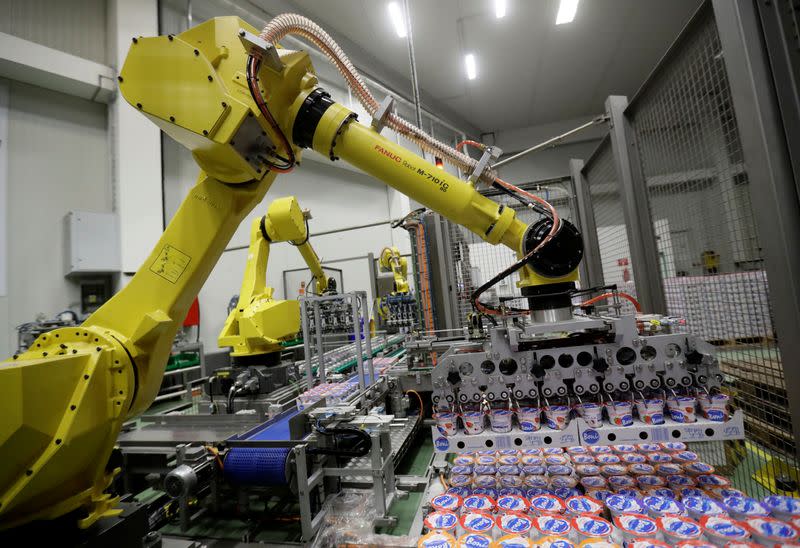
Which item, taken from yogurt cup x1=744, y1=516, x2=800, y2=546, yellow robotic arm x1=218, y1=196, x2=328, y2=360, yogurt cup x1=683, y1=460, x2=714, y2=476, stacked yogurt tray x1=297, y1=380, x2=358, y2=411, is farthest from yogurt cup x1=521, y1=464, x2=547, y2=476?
yellow robotic arm x1=218, y1=196, x2=328, y2=360

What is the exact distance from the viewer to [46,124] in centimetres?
471

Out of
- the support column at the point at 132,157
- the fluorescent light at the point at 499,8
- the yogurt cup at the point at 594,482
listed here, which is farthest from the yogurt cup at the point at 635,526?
the fluorescent light at the point at 499,8

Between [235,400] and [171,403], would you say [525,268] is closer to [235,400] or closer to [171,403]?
[235,400]

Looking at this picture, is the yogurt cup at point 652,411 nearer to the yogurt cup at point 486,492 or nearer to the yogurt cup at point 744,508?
the yogurt cup at point 744,508

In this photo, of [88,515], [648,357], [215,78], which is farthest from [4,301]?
[648,357]

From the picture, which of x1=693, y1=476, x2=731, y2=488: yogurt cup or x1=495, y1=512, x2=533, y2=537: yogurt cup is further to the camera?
x1=693, y1=476, x2=731, y2=488: yogurt cup

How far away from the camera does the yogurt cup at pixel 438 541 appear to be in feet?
3.79

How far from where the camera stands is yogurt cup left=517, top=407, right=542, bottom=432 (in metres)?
1.49

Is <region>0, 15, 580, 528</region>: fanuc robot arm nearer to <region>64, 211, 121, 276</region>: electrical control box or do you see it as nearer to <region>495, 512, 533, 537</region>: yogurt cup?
<region>495, 512, 533, 537</region>: yogurt cup

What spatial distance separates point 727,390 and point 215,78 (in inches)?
99.2

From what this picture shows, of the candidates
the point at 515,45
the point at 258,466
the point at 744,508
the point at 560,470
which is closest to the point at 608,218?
the point at 560,470

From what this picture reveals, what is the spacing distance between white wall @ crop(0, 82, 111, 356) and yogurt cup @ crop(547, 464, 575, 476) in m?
6.09

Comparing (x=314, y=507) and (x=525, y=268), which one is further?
(x=314, y=507)

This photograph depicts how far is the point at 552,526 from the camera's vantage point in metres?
1.21
